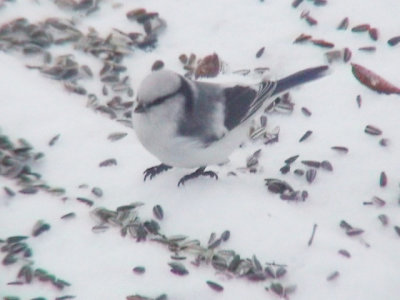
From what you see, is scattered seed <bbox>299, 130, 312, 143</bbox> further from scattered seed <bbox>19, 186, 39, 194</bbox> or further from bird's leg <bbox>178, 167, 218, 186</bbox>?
scattered seed <bbox>19, 186, 39, 194</bbox>

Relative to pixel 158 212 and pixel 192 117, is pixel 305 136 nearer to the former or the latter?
pixel 192 117

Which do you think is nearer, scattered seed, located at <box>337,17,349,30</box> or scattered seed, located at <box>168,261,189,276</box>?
scattered seed, located at <box>168,261,189,276</box>

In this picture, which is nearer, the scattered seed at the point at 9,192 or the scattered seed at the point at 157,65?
the scattered seed at the point at 9,192

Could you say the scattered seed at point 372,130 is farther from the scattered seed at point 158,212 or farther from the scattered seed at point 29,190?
the scattered seed at point 29,190

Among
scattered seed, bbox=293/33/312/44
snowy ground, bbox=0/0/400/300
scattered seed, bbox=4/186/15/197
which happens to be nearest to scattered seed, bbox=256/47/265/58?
snowy ground, bbox=0/0/400/300

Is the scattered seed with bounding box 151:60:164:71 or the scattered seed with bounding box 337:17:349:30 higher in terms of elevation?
the scattered seed with bounding box 337:17:349:30

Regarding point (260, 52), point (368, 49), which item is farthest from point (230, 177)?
point (368, 49)

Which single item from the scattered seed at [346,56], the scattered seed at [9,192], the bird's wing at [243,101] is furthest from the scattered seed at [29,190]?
the scattered seed at [346,56]

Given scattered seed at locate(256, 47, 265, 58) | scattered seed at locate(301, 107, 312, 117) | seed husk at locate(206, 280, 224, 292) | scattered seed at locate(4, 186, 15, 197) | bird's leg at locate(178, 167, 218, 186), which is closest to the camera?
seed husk at locate(206, 280, 224, 292)
